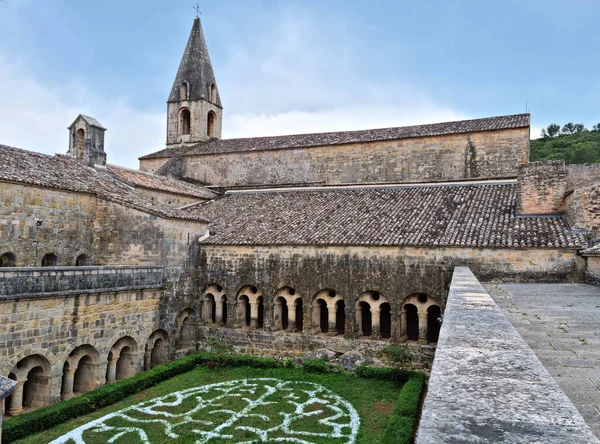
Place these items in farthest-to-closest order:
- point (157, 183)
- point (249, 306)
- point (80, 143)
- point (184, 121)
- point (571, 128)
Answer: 1. point (571, 128)
2. point (184, 121)
3. point (157, 183)
4. point (80, 143)
5. point (249, 306)

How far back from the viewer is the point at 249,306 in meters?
18.6

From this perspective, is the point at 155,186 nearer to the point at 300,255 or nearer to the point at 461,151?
the point at 300,255

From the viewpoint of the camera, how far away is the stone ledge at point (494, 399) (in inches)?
73.4

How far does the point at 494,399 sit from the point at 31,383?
13643mm

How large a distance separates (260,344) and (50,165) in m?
10.3

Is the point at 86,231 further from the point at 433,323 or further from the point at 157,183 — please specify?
the point at 433,323

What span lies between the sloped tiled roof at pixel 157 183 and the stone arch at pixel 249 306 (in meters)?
6.75

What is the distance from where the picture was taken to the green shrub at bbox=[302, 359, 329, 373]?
15.0 m

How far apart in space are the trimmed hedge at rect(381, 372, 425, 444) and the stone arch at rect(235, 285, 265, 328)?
6.73m

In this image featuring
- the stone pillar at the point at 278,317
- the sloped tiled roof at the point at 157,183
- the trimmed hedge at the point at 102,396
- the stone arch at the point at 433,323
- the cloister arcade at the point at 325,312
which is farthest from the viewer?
the sloped tiled roof at the point at 157,183

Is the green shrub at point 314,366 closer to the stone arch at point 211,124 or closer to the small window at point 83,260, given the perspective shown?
the small window at point 83,260

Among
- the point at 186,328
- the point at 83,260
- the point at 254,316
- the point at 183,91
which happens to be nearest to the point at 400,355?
the point at 254,316

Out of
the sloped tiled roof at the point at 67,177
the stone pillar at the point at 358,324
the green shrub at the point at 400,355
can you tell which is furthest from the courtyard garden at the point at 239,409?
the sloped tiled roof at the point at 67,177

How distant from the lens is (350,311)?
16.2m
